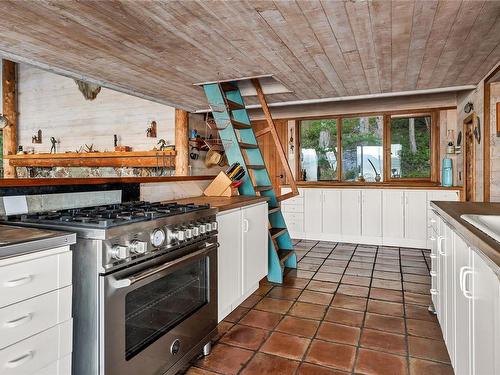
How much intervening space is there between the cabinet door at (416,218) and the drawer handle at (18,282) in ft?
16.2

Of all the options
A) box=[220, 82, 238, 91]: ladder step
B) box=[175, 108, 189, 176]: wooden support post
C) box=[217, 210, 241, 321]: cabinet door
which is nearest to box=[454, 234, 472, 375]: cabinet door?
box=[217, 210, 241, 321]: cabinet door

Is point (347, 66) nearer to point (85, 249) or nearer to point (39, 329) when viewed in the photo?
point (85, 249)

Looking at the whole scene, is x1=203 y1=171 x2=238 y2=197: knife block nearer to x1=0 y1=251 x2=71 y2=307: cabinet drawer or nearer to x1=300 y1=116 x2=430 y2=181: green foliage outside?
x1=0 y1=251 x2=71 y2=307: cabinet drawer

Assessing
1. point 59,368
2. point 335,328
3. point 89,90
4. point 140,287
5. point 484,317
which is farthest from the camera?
point 89,90

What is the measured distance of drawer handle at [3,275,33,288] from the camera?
1.10 m

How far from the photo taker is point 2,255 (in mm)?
1084

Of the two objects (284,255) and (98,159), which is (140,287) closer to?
(284,255)

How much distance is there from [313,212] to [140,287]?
4.35 metres

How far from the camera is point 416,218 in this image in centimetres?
504

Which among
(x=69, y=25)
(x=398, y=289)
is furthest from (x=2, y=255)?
(x=398, y=289)

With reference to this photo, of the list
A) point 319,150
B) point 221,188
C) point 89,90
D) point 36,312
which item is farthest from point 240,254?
point 89,90

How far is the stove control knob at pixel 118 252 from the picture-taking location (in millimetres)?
1424

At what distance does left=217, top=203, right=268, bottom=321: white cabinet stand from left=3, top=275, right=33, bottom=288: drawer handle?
53.3 inches

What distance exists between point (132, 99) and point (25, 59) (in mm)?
3191
